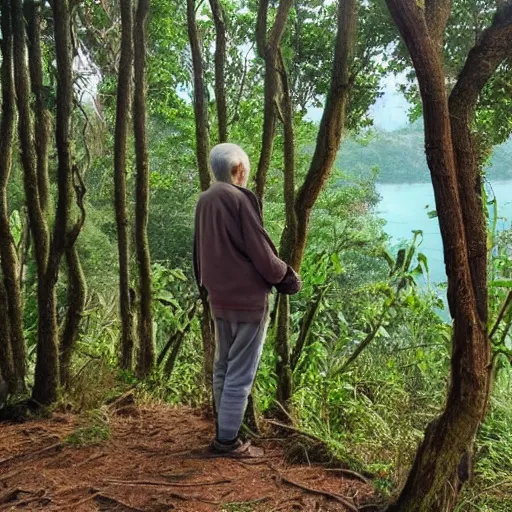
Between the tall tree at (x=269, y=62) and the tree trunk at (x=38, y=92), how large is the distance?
3.48ft

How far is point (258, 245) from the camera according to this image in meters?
2.08

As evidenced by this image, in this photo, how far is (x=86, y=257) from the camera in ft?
22.3

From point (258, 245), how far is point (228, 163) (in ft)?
1.08

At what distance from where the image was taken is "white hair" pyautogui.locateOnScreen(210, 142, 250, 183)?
2133 millimetres

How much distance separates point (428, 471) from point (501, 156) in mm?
2628

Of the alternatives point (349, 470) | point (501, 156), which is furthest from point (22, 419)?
point (501, 156)

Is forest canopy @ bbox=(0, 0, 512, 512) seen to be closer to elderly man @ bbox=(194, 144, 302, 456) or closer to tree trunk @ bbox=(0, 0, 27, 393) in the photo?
tree trunk @ bbox=(0, 0, 27, 393)

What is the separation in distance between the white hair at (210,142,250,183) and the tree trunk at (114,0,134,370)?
0.95 metres

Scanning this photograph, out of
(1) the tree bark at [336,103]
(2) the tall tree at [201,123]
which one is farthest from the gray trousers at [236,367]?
(1) the tree bark at [336,103]

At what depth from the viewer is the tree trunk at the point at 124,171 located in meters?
2.80

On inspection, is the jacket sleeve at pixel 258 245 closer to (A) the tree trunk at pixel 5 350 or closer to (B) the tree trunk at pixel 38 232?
(B) the tree trunk at pixel 38 232

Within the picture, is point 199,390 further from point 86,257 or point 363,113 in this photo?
point 86,257

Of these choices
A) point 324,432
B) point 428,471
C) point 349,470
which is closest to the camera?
point 428,471

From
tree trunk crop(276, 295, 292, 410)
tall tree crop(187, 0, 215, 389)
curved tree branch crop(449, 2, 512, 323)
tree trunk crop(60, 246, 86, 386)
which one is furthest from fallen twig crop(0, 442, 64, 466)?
curved tree branch crop(449, 2, 512, 323)
